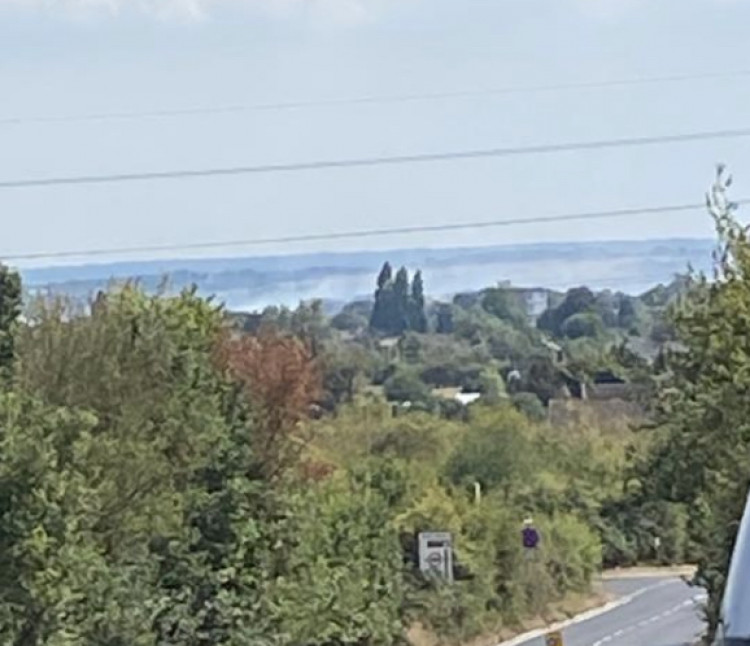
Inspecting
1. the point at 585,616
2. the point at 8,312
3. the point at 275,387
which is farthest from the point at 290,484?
the point at 585,616

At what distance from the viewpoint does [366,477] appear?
178ft

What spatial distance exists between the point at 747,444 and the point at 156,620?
17.4m

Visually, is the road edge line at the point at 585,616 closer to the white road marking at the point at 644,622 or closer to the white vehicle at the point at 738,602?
the white road marking at the point at 644,622

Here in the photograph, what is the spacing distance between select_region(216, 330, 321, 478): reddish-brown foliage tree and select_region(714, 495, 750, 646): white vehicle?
3965cm

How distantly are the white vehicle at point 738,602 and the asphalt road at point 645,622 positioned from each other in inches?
1505

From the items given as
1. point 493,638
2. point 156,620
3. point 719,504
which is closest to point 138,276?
point 156,620

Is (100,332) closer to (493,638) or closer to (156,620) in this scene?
(156,620)

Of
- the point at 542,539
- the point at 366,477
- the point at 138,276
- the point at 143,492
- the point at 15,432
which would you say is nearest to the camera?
the point at 15,432

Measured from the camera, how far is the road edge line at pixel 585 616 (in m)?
56.7

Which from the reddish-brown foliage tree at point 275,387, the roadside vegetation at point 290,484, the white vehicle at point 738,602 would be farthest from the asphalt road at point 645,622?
the white vehicle at point 738,602

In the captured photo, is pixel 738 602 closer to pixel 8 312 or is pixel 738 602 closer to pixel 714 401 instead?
pixel 714 401

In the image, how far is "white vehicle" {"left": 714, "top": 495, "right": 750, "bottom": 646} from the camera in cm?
523

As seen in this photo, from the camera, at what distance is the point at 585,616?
206 ft

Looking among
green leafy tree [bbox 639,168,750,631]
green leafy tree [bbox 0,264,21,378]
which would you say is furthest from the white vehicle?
green leafy tree [bbox 0,264,21,378]
